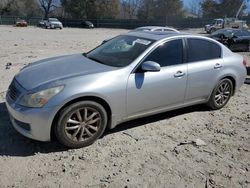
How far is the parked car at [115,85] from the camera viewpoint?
412cm

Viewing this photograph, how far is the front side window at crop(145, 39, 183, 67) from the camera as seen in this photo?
16.4ft

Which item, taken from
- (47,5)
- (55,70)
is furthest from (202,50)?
(47,5)

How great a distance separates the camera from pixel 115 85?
448 cm

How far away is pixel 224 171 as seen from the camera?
403 cm

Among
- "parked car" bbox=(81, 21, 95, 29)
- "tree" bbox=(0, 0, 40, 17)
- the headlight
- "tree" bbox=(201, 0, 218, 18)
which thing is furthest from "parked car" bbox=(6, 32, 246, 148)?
"tree" bbox=(0, 0, 40, 17)

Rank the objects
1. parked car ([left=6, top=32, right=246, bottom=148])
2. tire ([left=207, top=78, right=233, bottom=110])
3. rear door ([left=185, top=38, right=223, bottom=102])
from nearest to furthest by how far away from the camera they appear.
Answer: parked car ([left=6, top=32, right=246, bottom=148]) < rear door ([left=185, top=38, right=223, bottom=102]) < tire ([left=207, top=78, right=233, bottom=110])

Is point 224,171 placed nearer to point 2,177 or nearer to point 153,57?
point 153,57

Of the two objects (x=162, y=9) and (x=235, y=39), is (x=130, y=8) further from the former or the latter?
(x=235, y=39)

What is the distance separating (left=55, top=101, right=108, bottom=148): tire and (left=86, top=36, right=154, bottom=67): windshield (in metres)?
0.84

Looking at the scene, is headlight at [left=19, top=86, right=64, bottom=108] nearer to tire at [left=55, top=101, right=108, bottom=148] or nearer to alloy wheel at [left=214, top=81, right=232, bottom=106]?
tire at [left=55, top=101, right=108, bottom=148]

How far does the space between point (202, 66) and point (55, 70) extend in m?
2.55

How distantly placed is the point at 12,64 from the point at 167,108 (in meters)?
6.75

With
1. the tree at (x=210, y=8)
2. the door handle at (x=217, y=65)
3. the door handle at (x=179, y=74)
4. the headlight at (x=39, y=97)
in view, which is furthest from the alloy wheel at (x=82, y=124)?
the tree at (x=210, y=8)

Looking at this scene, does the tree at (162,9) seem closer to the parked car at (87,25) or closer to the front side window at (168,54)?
the parked car at (87,25)
